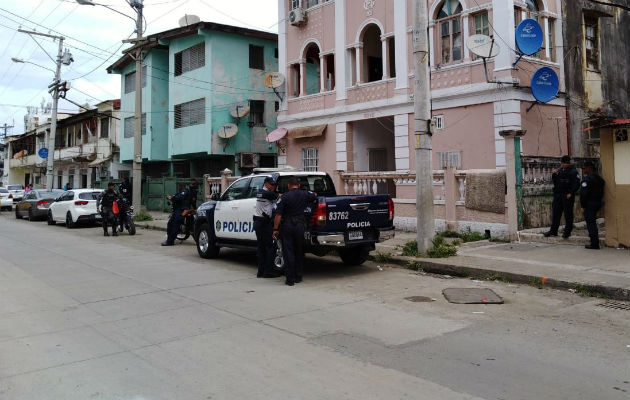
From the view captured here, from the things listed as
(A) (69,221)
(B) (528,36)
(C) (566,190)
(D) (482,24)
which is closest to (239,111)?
(A) (69,221)

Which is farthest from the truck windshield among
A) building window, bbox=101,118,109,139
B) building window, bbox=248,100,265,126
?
building window, bbox=101,118,109,139

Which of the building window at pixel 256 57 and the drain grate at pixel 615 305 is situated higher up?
the building window at pixel 256 57

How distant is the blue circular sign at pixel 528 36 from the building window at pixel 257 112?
15.9m

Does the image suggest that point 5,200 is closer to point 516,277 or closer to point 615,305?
point 516,277

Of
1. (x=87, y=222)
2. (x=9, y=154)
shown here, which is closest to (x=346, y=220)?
(x=87, y=222)

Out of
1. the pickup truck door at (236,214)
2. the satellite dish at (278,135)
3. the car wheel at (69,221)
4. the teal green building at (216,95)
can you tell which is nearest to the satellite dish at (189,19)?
the teal green building at (216,95)

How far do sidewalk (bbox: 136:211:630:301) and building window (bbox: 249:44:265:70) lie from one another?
59.9 ft

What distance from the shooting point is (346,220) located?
8.89 m

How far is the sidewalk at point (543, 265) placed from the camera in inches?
305

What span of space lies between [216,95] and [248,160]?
3689 mm

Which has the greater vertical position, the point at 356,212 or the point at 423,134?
the point at 423,134

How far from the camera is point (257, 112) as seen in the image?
91.2ft

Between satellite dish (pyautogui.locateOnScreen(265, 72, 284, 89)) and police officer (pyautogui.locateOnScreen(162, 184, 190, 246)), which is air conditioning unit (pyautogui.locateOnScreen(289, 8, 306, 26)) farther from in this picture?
police officer (pyautogui.locateOnScreen(162, 184, 190, 246))

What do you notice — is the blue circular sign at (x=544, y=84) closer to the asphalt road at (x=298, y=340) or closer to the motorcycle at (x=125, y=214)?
the asphalt road at (x=298, y=340)
